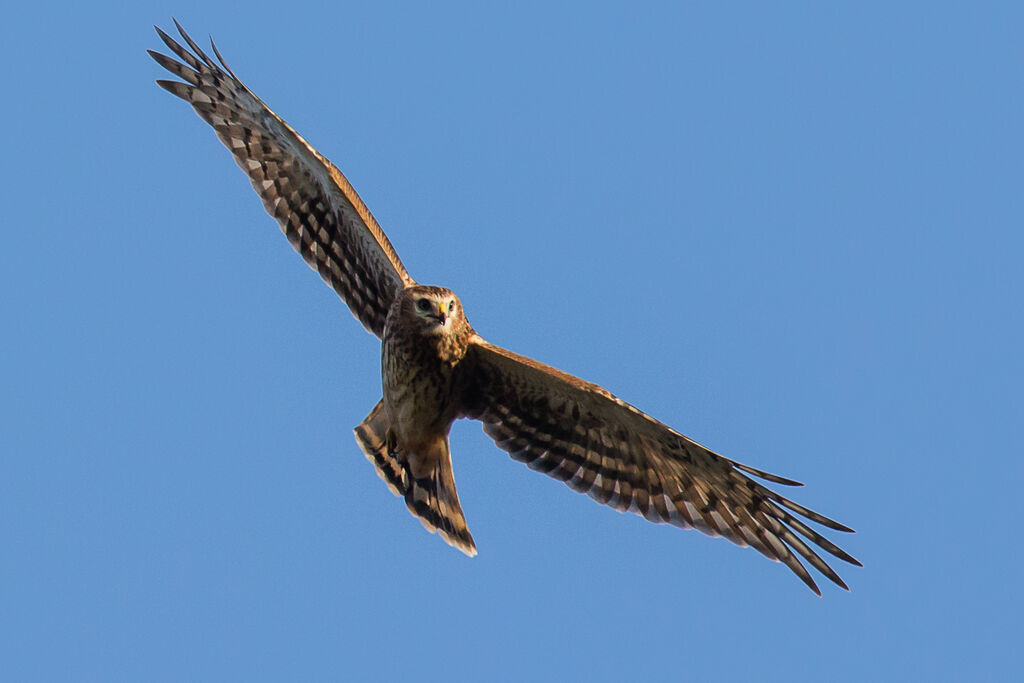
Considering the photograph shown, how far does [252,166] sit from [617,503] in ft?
10.6

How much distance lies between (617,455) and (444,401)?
1161 millimetres

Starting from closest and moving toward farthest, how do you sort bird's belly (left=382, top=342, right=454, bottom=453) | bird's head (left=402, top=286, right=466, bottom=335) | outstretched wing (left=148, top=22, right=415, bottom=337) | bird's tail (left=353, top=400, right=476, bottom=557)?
bird's head (left=402, top=286, right=466, bottom=335), bird's belly (left=382, top=342, right=454, bottom=453), outstretched wing (left=148, top=22, right=415, bottom=337), bird's tail (left=353, top=400, right=476, bottom=557)

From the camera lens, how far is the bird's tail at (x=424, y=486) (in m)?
8.85

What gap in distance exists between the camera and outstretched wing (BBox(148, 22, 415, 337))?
849 centimetres

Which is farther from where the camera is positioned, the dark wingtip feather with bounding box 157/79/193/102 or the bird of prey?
the dark wingtip feather with bounding box 157/79/193/102

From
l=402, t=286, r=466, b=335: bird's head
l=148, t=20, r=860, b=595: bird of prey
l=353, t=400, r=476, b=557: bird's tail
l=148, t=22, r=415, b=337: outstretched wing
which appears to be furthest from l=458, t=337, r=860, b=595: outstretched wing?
l=148, t=22, r=415, b=337: outstretched wing

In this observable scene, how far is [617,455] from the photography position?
846 centimetres

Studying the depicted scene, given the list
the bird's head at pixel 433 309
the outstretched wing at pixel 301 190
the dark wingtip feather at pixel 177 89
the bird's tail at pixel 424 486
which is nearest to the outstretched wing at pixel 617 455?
the bird's head at pixel 433 309

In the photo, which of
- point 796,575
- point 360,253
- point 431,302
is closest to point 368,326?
point 360,253

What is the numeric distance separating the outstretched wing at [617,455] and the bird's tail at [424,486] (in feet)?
1.89

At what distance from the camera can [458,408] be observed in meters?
8.48

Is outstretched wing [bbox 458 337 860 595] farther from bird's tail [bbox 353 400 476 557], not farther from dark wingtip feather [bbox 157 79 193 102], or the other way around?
dark wingtip feather [bbox 157 79 193 102]

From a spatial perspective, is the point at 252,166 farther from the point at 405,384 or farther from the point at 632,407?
the point at 632,407

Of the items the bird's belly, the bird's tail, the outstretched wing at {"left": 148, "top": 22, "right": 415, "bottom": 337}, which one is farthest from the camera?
the bird's tail
